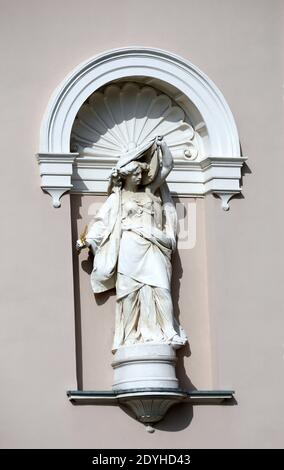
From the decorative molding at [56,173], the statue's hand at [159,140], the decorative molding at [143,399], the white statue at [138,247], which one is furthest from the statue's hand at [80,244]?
the decorative molding at [143,399]

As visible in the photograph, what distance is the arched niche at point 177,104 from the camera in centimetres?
1199

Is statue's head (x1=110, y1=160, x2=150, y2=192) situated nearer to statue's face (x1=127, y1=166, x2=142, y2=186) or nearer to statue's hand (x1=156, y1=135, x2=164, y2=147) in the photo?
statue's face (x1=127, y1=166, x2=142, y2=186)

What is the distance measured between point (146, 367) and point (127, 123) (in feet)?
5.95

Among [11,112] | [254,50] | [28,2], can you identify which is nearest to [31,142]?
[11,112]

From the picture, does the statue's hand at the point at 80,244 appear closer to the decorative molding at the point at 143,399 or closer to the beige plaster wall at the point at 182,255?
the beige plaster wall at the point at 182,255

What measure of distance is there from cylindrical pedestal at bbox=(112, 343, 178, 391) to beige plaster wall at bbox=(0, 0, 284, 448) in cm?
24

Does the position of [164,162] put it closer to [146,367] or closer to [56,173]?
[56,173]

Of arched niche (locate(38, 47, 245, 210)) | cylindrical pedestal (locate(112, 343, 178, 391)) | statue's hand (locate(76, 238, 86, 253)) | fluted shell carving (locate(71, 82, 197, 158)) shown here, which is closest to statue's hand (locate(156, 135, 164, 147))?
fluted shell carving (locate(71, 82, 197, 158))

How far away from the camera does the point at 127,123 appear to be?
1238 cm

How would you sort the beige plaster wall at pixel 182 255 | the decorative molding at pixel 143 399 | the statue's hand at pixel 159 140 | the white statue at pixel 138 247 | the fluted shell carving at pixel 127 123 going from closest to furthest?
the decorative molding at pixel 143 399, the beige plaster wall at pixel 182 255, the white statue at pixel 138 247, the statue's hand at pixel 159 140, the fluted shell carving at pixel 127 123

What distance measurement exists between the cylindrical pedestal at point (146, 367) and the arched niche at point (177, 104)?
1189 millimetres

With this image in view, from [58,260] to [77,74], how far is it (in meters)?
1.28

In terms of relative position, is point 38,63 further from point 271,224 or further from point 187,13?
point 271,224

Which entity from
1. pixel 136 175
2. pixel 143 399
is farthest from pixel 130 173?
pixel 143 399
